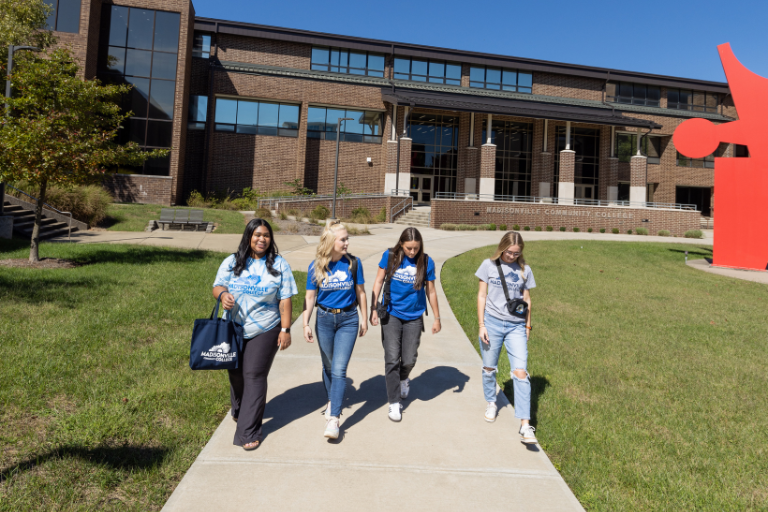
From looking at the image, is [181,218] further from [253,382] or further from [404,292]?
[253,382]

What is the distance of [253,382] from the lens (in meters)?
3.63

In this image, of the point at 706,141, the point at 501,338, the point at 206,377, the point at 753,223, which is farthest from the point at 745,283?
the point at 206,377

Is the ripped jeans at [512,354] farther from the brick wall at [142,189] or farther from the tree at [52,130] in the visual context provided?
the brick wall at [142,189]

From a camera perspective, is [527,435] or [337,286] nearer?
[527,435]

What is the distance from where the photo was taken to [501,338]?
4262 mm

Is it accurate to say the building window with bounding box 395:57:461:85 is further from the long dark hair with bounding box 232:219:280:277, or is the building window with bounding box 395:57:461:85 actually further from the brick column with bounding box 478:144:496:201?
the long dark hair with bounding box 232:219:280:277

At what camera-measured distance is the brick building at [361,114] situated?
27766 millimetres

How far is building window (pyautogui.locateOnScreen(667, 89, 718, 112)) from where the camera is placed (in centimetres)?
4200

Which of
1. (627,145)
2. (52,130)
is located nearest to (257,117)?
(52,130)

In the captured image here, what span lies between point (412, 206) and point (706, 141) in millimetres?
17716

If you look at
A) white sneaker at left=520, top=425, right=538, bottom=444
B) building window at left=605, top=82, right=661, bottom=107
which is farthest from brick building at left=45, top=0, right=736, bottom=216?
white sneaker at left=520, top=425, right=538, bottom=444

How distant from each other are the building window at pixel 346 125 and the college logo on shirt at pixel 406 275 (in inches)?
1190

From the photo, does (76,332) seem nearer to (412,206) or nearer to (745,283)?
(745,283)

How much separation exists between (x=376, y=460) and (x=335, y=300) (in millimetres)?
1229
